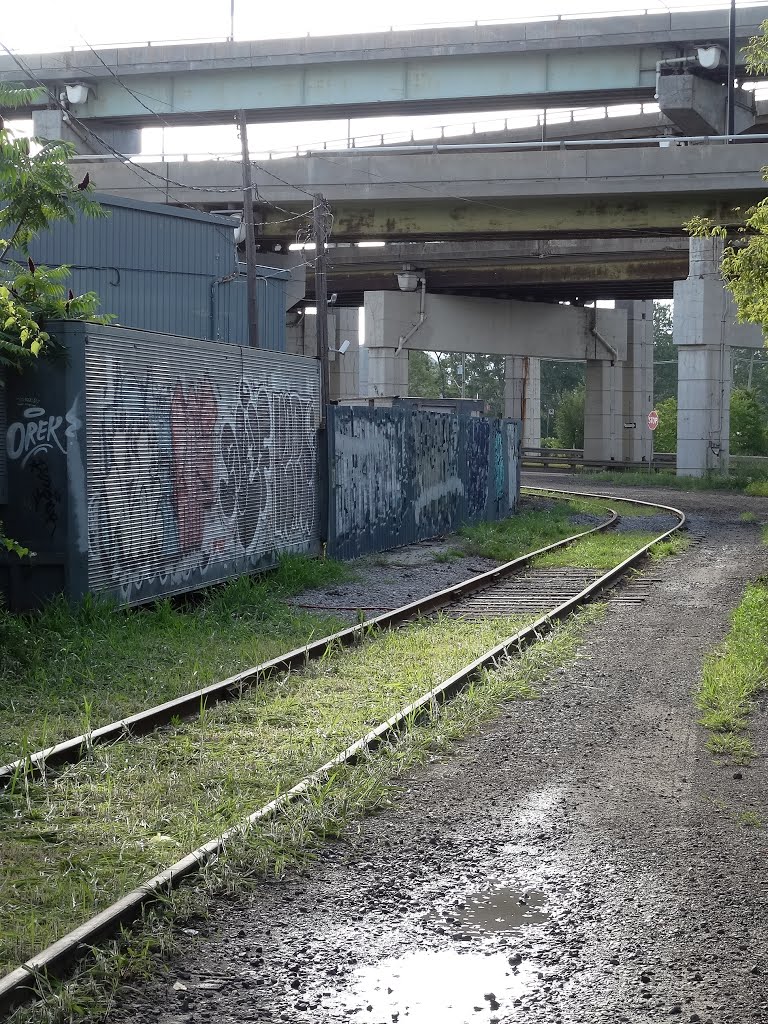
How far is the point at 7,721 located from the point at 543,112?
42929mm

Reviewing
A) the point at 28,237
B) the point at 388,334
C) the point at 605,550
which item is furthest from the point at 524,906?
the point at 388,334

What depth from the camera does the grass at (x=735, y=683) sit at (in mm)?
8164

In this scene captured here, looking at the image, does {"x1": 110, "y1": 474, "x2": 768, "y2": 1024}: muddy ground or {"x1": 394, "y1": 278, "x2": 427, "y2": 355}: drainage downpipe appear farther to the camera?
{"x1": 394, "y1": 278, "x2": 427, "y2": 355}: drainage downpipe

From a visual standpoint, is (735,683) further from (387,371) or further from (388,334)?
(387,371)

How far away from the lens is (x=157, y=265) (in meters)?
29.3

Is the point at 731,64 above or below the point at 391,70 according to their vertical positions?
below

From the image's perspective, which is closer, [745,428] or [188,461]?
[188,461]

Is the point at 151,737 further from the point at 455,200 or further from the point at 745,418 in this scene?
the point at 745,418

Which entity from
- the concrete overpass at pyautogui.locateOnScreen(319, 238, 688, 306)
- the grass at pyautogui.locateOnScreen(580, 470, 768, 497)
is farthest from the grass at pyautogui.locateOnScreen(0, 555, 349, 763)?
the concrete overpass at pyautogui.locateOnScreen(319, 238, 688, 306)

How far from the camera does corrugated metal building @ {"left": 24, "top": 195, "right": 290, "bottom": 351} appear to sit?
2722 cm

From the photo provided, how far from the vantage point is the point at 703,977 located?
15.2 ft

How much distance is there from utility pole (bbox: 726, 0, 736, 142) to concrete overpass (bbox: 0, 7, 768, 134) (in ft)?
2.38

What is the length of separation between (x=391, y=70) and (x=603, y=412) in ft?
68.5

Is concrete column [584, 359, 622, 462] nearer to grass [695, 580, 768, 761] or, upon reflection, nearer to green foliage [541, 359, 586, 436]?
grass [695, 580, 768, 761]
